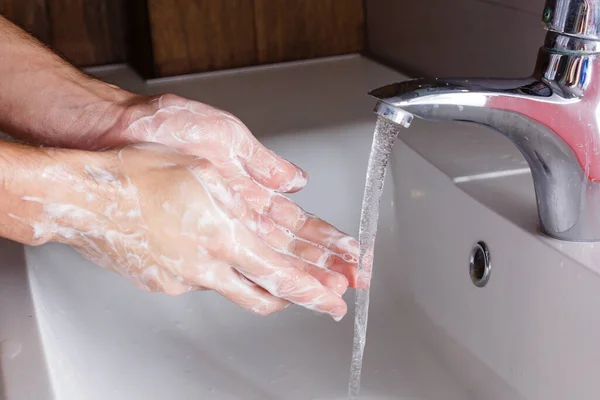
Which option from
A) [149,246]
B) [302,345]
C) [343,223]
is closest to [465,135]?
[343,223]

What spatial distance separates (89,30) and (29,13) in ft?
0.29

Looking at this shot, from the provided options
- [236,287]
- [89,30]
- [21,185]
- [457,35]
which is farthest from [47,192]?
[89,30]

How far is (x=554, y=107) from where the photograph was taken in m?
0.50

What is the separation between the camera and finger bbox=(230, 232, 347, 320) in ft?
1.72

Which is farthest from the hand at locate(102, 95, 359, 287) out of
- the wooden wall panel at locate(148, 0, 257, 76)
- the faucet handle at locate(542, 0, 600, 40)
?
the wooden wall panel at locate(148, 0, 257, 76)

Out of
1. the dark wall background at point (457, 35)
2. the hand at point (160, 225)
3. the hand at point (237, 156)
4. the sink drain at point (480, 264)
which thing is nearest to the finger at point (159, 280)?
the hand at point (160, 225)

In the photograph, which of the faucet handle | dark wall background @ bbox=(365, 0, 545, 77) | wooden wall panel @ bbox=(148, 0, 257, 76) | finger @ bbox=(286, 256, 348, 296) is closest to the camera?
the faucet handle

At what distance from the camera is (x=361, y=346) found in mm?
603

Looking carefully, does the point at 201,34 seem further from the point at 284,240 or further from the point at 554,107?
the point at 554,107

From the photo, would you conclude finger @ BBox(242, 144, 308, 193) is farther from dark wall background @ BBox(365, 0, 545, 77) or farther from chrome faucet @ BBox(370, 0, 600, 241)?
dark wall background @ BBox(365, 0, 545, 77)

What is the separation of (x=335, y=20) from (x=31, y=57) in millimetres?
540

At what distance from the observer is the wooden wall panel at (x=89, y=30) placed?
107 centimetres

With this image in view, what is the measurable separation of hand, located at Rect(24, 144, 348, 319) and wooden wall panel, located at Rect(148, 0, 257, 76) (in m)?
0.53

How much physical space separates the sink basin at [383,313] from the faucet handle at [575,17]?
0.50ft
